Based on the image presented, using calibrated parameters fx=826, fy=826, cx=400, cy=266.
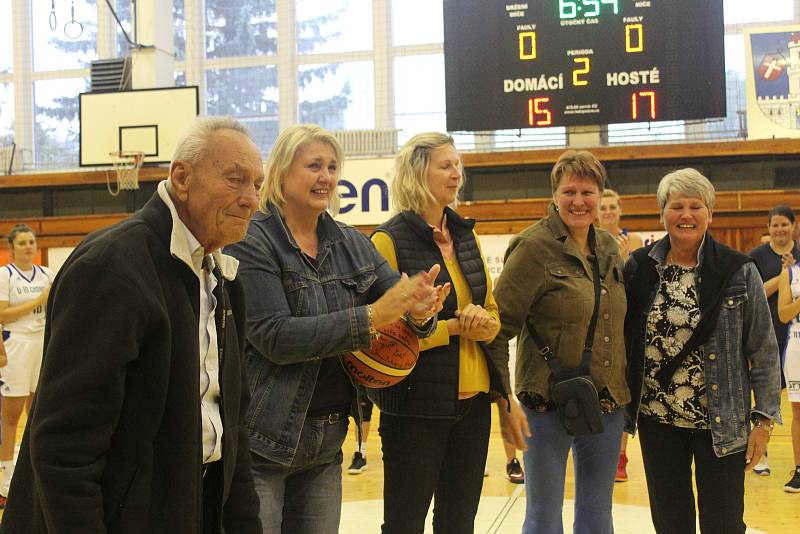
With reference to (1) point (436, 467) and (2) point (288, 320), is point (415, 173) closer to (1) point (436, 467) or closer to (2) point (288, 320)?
(2) point (288, 320)

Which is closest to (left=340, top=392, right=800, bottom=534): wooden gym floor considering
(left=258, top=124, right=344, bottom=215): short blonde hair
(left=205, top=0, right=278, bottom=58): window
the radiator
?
(left=258, top=124, right=344, bottom=215): short blonde hair

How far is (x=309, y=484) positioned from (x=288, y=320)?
18.9 inches

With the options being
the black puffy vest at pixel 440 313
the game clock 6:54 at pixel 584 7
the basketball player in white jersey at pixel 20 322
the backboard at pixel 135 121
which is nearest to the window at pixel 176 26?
the backboard at pixel 135 121

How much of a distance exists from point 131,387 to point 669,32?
7.69 meters

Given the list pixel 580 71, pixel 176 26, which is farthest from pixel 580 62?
pixel 176 26

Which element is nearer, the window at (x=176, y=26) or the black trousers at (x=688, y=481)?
the black trousers at (x=688, y=481)

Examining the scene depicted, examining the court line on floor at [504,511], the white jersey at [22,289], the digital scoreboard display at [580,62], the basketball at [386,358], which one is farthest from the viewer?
the digital scoreboard display at [580,62]

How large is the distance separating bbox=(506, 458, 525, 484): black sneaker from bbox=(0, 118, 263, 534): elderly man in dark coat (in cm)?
387

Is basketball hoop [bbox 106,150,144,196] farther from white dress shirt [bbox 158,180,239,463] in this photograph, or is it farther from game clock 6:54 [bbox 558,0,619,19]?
white dress shirt [bbox 158,180,239,463]

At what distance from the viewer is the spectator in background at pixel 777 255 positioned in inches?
217

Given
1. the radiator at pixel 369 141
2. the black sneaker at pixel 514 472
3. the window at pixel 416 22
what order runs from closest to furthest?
the black sneaker at pixel 514 472 < the radiator at pixel 369 141 < the window at pixel 416 22

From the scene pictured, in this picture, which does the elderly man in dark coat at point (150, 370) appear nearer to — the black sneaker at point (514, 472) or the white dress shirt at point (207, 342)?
the white dress shirt at point (207, 342)

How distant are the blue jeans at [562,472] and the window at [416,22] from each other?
9.47 meters

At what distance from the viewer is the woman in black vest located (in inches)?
98.9
